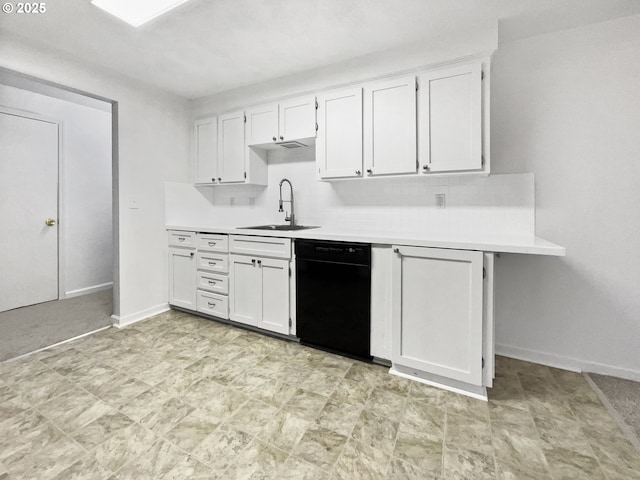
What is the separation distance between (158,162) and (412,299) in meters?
3.01

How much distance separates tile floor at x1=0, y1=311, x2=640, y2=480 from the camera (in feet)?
4.32

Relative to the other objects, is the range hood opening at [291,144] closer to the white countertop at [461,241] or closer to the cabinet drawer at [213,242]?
the white countertop at [461,241]

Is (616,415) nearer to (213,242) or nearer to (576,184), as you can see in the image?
(576,184)

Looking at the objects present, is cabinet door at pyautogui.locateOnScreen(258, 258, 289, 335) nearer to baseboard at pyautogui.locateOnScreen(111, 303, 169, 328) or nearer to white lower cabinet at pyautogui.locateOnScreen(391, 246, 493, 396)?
white lower cabinet at pyautogui.locateOnScreen(391, 246, 493, 396)

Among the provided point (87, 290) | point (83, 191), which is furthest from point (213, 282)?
point (83, 191)

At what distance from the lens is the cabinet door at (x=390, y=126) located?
7.57ft

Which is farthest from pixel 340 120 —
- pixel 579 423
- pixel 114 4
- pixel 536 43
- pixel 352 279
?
pixel 579 423

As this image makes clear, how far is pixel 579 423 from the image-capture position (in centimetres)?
160

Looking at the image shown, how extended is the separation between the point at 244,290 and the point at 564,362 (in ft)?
8.69

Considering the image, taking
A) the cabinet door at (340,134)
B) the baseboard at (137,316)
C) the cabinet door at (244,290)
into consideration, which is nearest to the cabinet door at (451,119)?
the cabinet door at (340,134)

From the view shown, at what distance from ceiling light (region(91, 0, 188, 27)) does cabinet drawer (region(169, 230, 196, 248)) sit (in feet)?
6.05

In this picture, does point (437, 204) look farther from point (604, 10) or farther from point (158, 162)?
point (158, 162)

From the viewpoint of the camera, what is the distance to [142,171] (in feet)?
10.2

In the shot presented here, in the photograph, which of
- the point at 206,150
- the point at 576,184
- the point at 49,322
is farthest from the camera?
the point at 206,150
